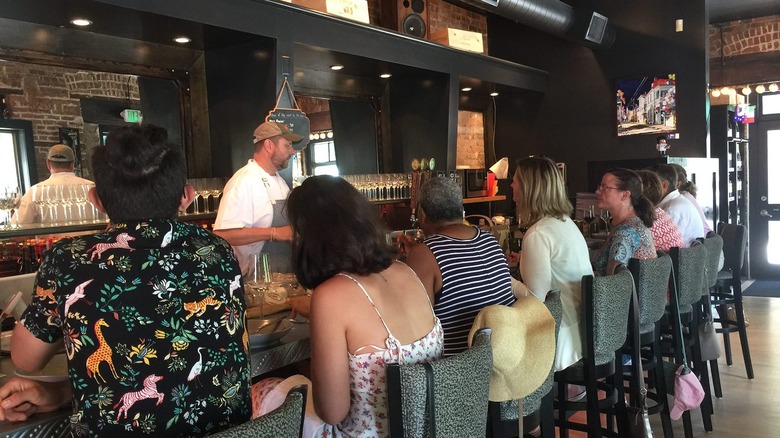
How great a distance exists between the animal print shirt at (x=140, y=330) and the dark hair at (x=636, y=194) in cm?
272

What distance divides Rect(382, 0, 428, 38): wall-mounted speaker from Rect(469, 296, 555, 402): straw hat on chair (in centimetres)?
510

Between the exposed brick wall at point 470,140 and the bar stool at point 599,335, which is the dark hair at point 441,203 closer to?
the bar stool at point 599,335

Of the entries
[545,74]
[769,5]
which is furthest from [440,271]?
[769,5]

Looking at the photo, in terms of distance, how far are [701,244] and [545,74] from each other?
4999 millimetres

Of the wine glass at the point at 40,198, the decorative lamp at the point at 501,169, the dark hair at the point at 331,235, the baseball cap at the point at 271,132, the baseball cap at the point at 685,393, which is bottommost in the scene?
the baseball cap at the point at 685,393

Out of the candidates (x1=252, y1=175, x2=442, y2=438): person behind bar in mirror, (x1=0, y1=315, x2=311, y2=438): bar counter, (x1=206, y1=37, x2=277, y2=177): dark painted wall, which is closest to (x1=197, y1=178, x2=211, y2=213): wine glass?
(x1=206, y1=37, x2=277, y2=177): dark painted wall

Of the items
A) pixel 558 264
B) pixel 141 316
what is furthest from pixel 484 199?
pixel 141 316

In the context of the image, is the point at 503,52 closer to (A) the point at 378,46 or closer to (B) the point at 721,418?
(A) the point at 378,46

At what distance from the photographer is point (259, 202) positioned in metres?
4.05

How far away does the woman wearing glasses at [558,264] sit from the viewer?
111 inches

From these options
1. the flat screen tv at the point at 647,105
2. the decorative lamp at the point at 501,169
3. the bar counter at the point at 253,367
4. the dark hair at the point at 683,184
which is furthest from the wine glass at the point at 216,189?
the flat screen tv at the point at 647,105

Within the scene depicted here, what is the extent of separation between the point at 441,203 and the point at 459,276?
421mm

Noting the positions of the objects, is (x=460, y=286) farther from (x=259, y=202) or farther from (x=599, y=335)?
(x=259, y=202)

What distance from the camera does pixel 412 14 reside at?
671cm
